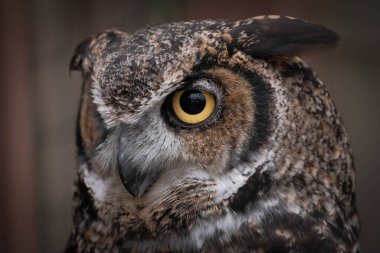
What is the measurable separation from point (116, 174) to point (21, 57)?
2.15 metres

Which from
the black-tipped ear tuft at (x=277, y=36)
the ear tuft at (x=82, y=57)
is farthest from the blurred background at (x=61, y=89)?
the black-tipped ear tuft at (x=277, y=36)

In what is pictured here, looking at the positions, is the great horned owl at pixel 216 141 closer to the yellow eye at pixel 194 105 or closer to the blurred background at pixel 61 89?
the yellow eye at pixel 194 105

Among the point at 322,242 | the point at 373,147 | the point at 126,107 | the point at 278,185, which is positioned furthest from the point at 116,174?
the point at 373,147

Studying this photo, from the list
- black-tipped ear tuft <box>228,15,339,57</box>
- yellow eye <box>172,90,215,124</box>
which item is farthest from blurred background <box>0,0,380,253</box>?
yellow eye <box>172,90,215,124</box>

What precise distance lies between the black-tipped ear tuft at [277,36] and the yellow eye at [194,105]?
0.14 meters

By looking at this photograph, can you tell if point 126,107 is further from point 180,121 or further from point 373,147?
point 373,147

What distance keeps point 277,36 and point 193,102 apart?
0.29 m

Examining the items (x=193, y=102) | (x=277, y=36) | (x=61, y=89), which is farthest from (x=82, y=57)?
(x=61, y=89)

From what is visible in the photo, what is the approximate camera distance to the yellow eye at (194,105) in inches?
55.4

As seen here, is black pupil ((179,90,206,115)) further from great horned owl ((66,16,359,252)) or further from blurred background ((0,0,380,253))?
blurred background ((0,0,380,253))

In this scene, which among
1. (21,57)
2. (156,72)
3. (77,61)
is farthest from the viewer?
(21,57)

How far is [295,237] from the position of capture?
1.47 metres

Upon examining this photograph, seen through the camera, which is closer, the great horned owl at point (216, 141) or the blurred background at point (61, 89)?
the great horned owl at point (216, 141)

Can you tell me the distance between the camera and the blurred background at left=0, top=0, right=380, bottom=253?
11.1 feet
